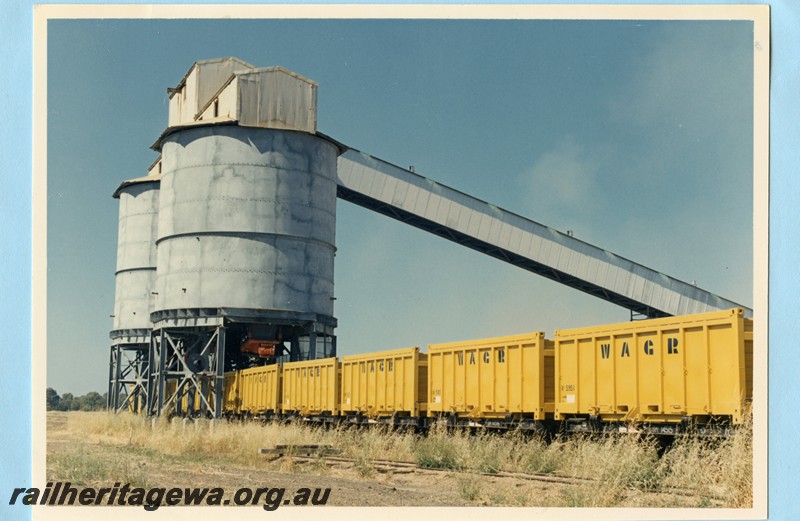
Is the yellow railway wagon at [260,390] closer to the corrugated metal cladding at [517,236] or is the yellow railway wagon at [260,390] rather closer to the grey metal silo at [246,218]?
the grey metal silo at [246,218]

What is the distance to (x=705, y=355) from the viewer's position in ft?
49.8

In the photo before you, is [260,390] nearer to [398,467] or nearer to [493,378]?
[493,378]

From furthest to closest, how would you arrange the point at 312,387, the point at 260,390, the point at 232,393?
the point at 232,393 → the point at 260,390 → the point at 312,387

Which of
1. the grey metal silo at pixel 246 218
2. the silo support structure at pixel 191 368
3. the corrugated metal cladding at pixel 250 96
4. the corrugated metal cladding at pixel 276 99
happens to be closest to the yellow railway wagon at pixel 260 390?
the grey metal silo at pixel 246 218

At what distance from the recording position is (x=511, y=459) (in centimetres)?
1902

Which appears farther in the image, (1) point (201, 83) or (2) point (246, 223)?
(1) point (201, 83)

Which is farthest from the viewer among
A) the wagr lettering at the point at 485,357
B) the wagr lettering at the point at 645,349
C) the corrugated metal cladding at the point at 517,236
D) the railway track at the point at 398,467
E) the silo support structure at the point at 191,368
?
the corrugated metal cladding at the point at 517,236

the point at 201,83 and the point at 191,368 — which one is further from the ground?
the point at 201,83

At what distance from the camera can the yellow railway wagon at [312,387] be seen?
28.9m

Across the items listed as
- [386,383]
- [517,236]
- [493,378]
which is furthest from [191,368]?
[493,378]

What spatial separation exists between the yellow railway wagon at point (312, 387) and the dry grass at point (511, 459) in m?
1.41

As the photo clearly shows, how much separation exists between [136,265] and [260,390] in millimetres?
12674

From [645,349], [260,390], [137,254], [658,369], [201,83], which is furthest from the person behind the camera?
[137,254]

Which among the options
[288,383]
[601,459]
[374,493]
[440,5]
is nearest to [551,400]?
[601,459]
